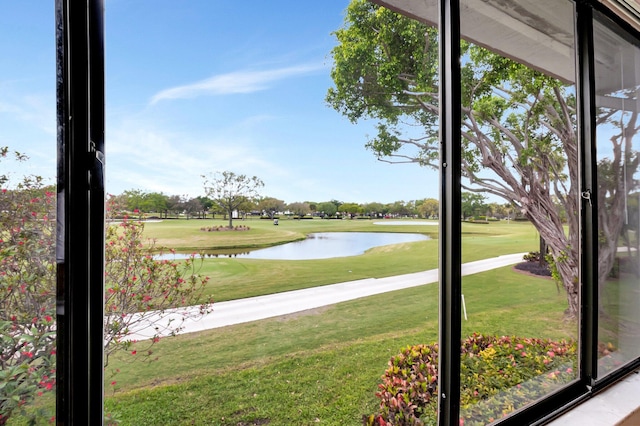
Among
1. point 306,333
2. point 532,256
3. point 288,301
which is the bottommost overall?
point 306,333

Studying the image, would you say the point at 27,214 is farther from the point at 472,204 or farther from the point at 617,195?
the point at 617,195

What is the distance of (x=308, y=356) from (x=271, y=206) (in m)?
0.59

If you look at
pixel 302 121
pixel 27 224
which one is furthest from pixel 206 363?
pixel 302 121

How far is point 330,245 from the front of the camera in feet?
4.24

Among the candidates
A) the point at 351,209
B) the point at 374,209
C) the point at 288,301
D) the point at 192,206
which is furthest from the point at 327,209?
the point at 192,206

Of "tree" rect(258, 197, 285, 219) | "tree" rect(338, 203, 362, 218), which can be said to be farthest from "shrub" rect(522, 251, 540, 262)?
"tree" rect(258, 197, 285, 219)

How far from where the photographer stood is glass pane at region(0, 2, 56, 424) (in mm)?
506

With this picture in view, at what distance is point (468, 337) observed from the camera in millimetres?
1204

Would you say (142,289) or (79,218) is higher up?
(79,218)

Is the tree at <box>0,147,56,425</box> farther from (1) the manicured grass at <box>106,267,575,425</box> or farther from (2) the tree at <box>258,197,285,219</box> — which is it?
(2) the tree at <box>258,197,285,219</box>

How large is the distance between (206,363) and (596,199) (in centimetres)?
167

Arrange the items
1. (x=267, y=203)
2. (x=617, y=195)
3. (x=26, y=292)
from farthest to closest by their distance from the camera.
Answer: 1. (x=617, y=195)
2. (x=267, y=203)
3. (x=26, y=292)

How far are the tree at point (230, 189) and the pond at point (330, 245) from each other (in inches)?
6.7

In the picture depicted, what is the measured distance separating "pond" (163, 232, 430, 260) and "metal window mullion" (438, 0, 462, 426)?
403mm
